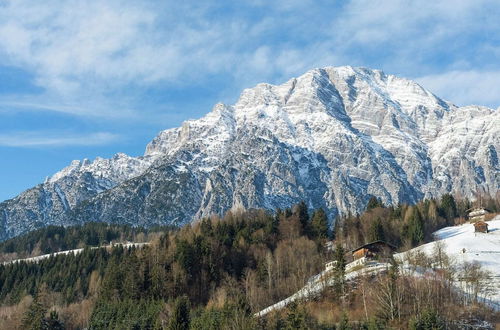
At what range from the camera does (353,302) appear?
101 meters

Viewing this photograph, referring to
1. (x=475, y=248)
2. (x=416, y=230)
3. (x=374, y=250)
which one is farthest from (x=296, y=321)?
(x=416, y=230)

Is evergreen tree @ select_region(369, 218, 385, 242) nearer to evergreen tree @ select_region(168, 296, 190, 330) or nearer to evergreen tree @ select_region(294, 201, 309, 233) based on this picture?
evergreen tree @ select_region(294, 201, 309, 233)

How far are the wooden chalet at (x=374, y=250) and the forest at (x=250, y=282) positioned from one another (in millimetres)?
8230

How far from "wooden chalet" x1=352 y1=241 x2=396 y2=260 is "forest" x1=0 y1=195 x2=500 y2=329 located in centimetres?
823

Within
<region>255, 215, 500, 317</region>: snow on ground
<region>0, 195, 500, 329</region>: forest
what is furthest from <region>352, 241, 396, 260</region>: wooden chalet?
<region>0, 195, 500, 329</region>: forest

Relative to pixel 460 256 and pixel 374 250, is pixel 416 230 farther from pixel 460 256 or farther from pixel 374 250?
pixel 460 256

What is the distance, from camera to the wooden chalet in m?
127

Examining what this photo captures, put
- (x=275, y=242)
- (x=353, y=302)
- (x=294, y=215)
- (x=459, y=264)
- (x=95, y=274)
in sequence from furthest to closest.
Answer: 1. (x=95, y=274)
2. (x=294, y=215)
3. (x=275, y=242)
4. (x=459, y=264)
5. (x=353, y=302)

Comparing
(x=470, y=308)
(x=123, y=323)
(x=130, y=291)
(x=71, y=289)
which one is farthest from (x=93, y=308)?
(x=470, y=308)

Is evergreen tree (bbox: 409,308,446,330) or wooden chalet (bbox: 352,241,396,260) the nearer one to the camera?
evergreen tree (bbox: 409,308,446,330)

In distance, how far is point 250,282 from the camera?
11962cm

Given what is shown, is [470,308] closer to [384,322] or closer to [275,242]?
[384,322]

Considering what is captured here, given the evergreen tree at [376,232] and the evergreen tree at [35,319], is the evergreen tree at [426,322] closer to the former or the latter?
the evergreen tree at [376,232]

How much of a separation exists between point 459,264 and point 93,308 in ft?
250
